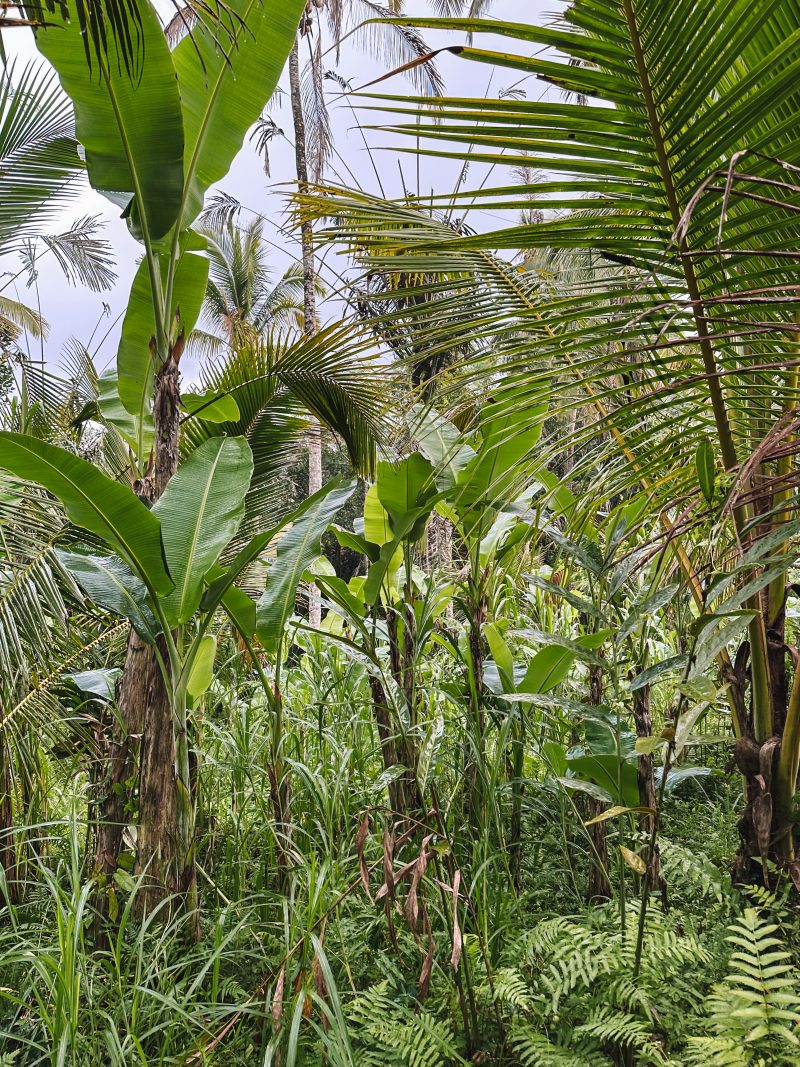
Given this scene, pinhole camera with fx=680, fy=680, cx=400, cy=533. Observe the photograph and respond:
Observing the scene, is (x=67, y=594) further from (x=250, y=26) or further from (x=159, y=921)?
(x=250, y=26)

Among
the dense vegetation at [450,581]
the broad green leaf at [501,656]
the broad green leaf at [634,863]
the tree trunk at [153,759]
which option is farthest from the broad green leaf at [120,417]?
the broad green leaf at [634,863]

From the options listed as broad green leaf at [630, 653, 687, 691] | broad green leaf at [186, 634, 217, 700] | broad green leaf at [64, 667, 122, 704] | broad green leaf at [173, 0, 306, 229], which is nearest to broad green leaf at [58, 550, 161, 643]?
broad green leaf at [186, 634, 217, 700]

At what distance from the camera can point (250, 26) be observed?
89.6 inches

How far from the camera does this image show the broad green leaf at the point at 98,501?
1.71 metres

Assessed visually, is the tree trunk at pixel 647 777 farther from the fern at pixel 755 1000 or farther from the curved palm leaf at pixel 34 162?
the curved palm leaf at pixel 34 162

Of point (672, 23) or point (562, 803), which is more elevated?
point (672, 23)

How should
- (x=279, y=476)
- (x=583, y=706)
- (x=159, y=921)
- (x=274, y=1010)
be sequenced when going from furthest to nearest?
(x=279, y=476), (x=159, y=921), (x=583, y=706), (x=274, y=1010)

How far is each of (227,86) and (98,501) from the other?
1.57 meters

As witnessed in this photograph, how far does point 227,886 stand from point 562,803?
3.85ft

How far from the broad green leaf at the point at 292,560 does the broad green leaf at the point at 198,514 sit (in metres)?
0.24

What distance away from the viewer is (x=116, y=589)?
2033mm

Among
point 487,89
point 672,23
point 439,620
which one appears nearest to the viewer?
point 672,23

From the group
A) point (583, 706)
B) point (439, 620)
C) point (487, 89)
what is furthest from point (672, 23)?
point (439, 620)

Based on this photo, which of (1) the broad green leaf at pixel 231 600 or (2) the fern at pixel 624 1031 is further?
(1) the broad green leaf at pixel 231 600
